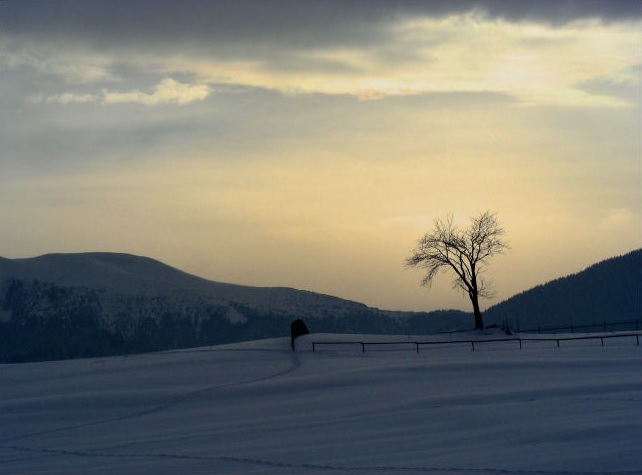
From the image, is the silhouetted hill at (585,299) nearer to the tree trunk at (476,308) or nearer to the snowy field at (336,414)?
the tree trunk at (476,308)

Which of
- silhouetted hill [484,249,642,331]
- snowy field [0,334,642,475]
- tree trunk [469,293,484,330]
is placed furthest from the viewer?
silhouetted hill [484,249,642,331]

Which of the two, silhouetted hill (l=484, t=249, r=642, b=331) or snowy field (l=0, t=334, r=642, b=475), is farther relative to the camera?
silhouetted hill (l=484, t=249, r=642, b=331)

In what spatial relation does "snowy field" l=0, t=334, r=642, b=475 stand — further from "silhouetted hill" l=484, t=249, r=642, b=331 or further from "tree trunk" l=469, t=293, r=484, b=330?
"silhouetted hill" l=484, t=249, r=642, b=331

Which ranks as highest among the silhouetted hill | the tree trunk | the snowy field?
the silhouetted hill

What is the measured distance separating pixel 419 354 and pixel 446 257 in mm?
18579

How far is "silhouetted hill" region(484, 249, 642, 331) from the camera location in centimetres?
16425

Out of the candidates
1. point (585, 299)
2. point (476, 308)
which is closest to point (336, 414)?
point (476, 308)

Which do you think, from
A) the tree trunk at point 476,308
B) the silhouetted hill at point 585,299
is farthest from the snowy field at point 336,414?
the silhouetted hill at point 585,299

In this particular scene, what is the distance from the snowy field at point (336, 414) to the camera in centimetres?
2188

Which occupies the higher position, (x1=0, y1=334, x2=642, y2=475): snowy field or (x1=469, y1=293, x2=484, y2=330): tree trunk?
(x1=469, y1=293, x2=484, y2=330): tree trunk

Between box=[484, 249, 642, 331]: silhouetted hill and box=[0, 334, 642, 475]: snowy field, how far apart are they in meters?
120

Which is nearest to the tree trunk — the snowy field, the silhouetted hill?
the snowy field

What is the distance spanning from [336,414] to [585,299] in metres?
146

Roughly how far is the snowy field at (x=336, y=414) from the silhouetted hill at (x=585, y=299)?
4708 inches
